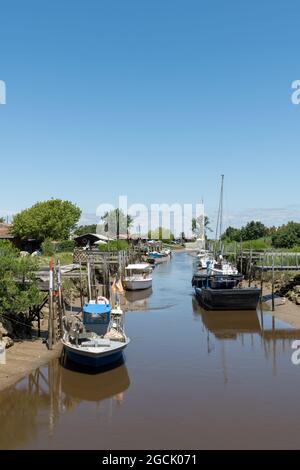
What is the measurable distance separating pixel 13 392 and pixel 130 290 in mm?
32585

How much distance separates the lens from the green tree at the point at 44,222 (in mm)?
74500

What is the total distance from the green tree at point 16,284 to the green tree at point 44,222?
157 feet

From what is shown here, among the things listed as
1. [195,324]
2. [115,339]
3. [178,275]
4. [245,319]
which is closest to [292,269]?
[245,319]

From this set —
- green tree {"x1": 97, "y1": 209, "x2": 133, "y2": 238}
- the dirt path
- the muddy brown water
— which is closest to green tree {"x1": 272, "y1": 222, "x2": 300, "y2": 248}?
the muddy brown water

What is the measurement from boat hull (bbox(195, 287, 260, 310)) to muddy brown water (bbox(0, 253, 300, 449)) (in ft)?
24.8

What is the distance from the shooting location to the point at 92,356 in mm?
21484

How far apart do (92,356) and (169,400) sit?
4.53m

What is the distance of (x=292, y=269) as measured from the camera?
42062mm

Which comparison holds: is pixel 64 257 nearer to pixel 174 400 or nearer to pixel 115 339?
pixel 115 339

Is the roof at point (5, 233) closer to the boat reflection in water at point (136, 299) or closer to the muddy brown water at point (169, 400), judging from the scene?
the boat reflection in water at point (136, 299)

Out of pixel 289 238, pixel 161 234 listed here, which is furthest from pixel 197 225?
pixel 289 238

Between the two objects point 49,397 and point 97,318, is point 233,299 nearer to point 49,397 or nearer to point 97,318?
point 97,318

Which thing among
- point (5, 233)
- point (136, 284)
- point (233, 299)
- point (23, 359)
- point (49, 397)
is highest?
point (5, 233)

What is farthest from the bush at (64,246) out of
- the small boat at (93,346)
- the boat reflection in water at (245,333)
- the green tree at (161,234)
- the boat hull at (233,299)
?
the green tree at (161,234)
